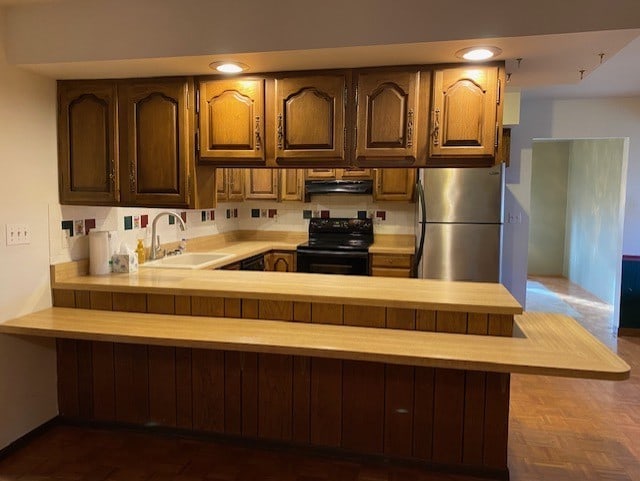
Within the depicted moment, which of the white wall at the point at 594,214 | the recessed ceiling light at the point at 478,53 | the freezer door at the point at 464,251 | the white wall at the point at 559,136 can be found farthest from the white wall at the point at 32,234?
the white wall at the point at 594,214

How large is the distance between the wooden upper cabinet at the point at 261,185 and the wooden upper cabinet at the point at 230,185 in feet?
0.43

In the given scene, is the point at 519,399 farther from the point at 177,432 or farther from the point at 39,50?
the point at 39,50

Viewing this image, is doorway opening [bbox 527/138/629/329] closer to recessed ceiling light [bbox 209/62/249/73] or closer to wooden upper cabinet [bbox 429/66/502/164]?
wooden upper cabinet [bbox 429/66/502/164]

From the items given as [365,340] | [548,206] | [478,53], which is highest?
[478,53]

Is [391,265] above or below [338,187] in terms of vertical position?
below

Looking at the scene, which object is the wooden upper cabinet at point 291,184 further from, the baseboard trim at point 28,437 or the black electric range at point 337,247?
the baseboard trim at point 28,437

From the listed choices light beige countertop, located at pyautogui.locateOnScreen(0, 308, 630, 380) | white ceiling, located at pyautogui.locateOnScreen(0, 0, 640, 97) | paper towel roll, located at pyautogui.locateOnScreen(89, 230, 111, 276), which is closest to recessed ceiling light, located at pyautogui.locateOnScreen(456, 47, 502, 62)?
white ceiling, located at pyautogui.locateOnScreen(0, 0, 640, 97)

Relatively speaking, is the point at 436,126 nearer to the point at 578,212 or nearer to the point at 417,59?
the point at 417,59

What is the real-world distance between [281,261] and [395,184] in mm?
1372

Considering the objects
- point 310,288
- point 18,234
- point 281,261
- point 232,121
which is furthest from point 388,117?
point 281,261

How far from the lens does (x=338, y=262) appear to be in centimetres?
450

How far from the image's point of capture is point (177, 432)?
2744 mm

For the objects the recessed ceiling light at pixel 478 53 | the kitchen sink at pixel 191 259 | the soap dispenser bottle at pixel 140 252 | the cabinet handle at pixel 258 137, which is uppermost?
the recessed ceiling light at pixel 478 53

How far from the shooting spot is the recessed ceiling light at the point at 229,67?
2405mm
